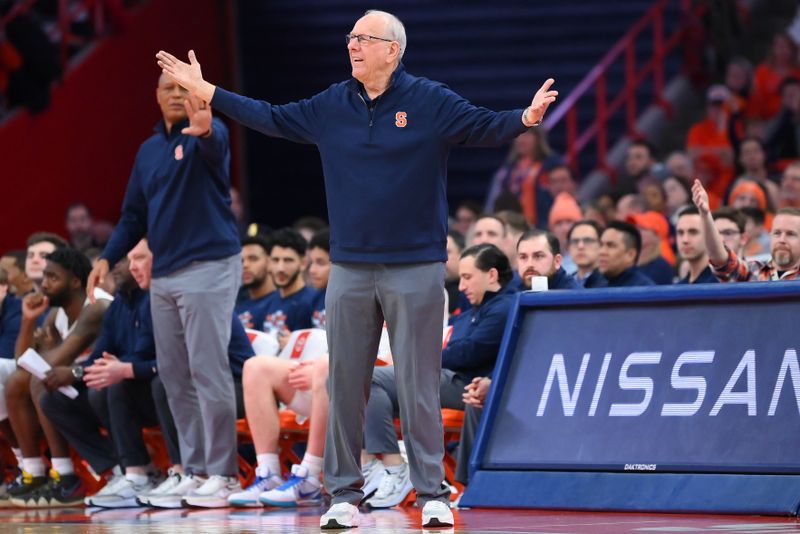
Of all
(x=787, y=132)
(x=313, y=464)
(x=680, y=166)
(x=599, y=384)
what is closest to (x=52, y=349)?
(x=313, y=464)

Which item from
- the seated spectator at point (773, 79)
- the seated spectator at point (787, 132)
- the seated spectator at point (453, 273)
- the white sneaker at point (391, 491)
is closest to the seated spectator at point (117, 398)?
the white sneaker at point (391, 491)

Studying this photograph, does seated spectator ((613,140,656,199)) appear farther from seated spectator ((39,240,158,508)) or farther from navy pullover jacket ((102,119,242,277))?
navy pullover jacket ((102,119,242,277))

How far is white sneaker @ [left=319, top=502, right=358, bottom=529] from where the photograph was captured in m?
7.04

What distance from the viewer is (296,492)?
887 centimetres

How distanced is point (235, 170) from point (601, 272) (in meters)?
10.3

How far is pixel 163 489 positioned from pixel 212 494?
0.45m

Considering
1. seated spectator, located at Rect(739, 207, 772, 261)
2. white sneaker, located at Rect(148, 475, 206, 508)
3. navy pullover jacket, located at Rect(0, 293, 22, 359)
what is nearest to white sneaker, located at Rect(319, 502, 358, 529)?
white sneaker, located at Rect(148, 475, 206, 508)

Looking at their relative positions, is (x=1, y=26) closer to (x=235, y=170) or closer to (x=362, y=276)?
(x=235, y=170)

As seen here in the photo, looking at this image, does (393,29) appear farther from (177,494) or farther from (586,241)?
(586,241)

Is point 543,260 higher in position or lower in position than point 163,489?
higher

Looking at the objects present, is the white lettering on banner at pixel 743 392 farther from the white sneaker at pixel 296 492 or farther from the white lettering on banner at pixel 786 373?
the white sneaker at pixel 296 492

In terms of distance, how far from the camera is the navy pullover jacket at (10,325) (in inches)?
439

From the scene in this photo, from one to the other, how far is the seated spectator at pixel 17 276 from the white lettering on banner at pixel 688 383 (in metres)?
5.81

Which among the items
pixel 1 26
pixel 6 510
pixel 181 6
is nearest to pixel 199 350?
pixel 6 510
